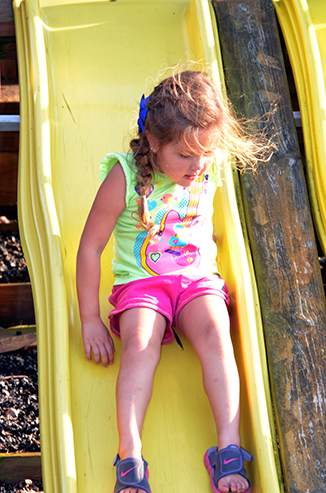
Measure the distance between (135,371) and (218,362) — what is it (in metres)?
0.27

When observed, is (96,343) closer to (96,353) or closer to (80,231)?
(96,353)

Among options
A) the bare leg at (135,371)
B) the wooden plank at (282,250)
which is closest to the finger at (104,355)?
the bare leg at (135,371)

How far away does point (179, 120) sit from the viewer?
63.2 inches

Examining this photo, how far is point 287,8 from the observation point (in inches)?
104

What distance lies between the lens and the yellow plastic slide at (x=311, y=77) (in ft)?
7.17

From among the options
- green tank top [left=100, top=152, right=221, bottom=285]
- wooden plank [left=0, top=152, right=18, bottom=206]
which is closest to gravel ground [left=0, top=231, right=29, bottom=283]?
wooden plank [left=0, top=152, right=18, bottom=206]

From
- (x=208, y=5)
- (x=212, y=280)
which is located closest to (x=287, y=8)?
(x=208, y=5)

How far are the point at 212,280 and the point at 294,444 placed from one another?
60 centimetres

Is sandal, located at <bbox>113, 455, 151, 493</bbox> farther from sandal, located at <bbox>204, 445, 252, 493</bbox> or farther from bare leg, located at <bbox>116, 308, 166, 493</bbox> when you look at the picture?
sandal, located at <bbox>204, 445, 252, 493</bbox>

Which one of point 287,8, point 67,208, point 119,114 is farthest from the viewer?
point 287,8

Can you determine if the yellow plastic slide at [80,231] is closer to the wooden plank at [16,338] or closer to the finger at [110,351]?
the finger at [110,351]

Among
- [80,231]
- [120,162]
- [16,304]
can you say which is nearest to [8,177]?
[16,304]

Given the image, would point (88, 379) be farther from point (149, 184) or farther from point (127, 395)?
point (149, 184)

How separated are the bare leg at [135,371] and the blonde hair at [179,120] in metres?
0.32
